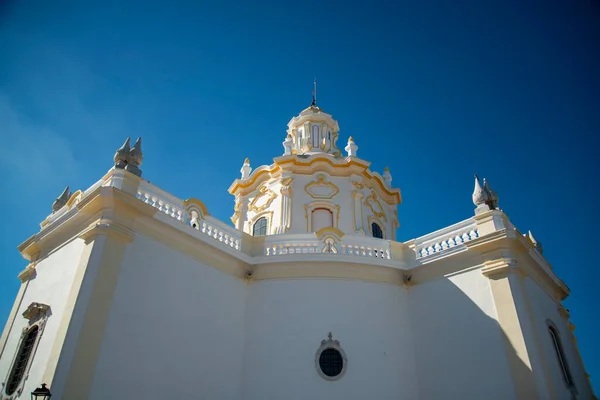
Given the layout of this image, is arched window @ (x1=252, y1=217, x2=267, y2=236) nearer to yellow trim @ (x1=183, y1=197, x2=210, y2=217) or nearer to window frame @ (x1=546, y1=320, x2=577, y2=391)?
yellow trim @ (x1=183, y1=197, x2=210, y2=217)

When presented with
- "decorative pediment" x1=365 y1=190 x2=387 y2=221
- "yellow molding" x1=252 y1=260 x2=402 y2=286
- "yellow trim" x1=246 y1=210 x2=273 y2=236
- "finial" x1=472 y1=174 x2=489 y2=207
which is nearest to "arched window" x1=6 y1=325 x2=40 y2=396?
"yellow molding" x1=252 y1=260 x2=402 y2=286

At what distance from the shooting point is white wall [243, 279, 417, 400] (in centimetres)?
1276

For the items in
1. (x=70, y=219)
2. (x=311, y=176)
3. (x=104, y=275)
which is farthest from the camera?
(x=311, y=176)

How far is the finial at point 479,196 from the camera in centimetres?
1396

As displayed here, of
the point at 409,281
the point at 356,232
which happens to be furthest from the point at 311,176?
the point at 409,281

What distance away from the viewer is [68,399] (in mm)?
9086

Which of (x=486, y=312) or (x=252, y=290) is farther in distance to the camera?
(x=252, y=290)

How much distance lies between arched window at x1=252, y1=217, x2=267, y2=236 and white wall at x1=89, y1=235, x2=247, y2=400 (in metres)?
6.17

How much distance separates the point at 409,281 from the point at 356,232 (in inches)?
180

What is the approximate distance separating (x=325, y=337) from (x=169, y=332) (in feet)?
14.8

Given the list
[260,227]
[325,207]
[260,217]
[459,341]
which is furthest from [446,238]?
[260,217]

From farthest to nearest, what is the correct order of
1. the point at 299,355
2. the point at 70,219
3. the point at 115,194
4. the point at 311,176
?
the point at 311,176
the point at 299,355
the point at 70,219
the point at 115,194

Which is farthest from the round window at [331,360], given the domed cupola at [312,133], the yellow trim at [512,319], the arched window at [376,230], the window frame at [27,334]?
the domed cupola at [312,133]

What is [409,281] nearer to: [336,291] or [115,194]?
[336,291]
